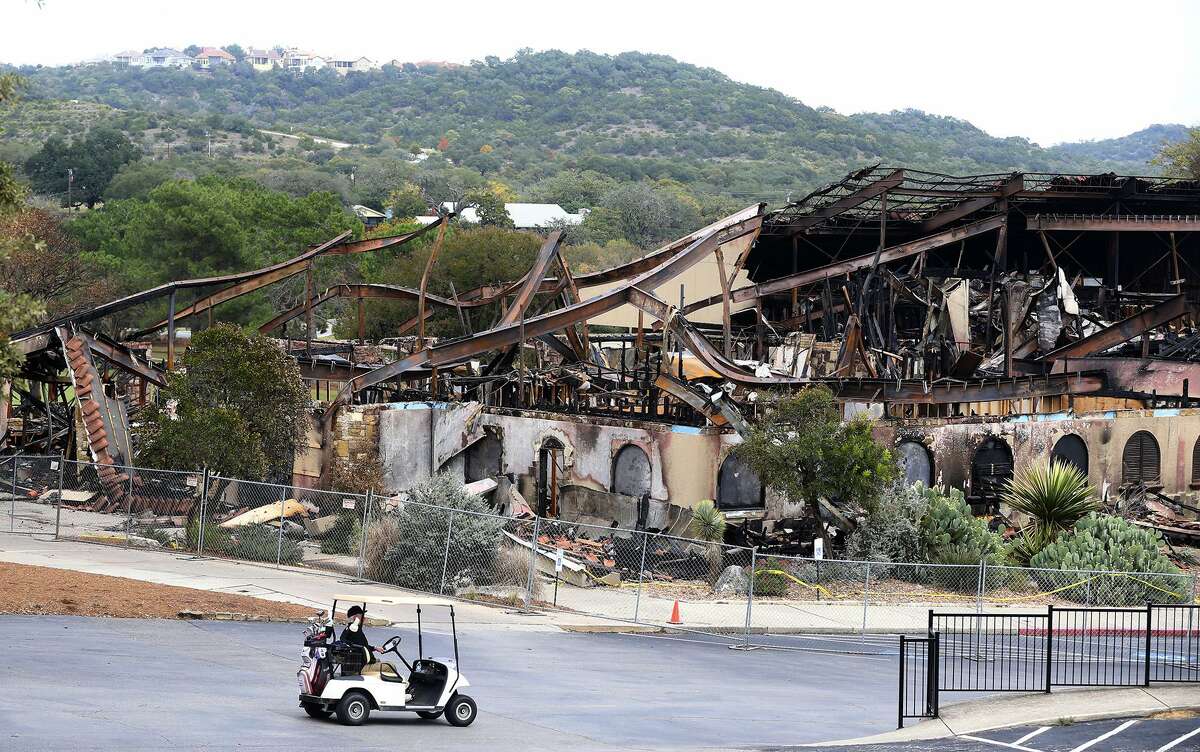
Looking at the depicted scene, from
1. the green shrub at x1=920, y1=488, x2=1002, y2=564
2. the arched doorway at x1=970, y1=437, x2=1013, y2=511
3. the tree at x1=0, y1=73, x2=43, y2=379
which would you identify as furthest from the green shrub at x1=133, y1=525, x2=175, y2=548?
the arched doorway at x1=970, y1=437, x2=1013, y2=511

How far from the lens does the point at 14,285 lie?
6562cm

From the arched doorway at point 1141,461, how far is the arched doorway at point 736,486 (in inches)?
396

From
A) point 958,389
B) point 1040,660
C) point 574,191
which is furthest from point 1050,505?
point 574,191

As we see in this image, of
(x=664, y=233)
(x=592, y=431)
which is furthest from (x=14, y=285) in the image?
(x=664, y=233)

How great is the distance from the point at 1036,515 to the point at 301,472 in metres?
17.8

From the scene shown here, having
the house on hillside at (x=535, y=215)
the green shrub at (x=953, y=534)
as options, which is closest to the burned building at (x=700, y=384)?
the green shrub at (x=953, y=534)

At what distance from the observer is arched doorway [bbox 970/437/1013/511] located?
1346 inches

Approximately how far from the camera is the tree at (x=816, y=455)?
93.9ft

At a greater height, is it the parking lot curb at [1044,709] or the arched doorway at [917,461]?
the arched doorway at [917,461]

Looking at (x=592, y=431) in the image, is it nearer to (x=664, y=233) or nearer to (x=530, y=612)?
(x=530, y=612)

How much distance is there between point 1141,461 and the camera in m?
36.0

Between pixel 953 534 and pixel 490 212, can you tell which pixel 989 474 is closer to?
pixel 953 534

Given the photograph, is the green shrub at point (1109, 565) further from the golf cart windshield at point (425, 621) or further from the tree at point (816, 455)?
the golf cart windshield at point (425, 621)

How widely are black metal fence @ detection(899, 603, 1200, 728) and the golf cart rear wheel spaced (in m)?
6.43
